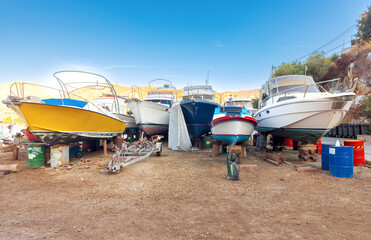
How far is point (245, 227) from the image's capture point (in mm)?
2629

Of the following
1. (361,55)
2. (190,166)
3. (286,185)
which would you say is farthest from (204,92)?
(361,55)

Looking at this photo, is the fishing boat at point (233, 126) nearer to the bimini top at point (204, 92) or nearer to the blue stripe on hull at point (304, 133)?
the blue stripe on hull at point (304, 133)

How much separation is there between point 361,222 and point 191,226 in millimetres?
2315

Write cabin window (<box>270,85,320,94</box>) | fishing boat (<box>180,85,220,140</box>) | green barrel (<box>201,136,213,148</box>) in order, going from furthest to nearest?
green barrel (<box>201,136,213,148</box>)
fishing boat (<box>180,85,220,140</box>)
cabin window (<box>270,85,320,94</box>)

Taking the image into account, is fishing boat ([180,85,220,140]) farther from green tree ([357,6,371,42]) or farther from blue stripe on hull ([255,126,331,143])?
green tree ([357,6,371,42])

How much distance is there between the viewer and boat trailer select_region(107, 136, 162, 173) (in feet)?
18.4

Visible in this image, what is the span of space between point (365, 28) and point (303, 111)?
977 inches

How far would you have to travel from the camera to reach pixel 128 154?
7.50m

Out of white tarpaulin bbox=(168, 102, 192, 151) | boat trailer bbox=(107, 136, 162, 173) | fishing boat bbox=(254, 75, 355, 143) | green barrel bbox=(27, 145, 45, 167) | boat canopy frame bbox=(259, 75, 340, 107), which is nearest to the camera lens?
boat trailer bbox=(107, 136, 162, 173)

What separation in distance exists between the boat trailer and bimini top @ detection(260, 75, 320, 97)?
18.6 feet

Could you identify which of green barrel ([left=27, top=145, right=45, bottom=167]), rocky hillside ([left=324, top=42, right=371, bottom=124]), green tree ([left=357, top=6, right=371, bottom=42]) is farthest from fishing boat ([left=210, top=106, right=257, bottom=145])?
green tree ([left=357, top=6, right=371, bottom=42])

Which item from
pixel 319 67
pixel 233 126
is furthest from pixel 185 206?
pixel 319 67

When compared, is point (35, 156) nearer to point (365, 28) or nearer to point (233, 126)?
point (233, 126)

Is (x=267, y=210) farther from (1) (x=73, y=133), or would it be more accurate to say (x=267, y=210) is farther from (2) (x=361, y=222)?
(1) (x=73, y=133)
